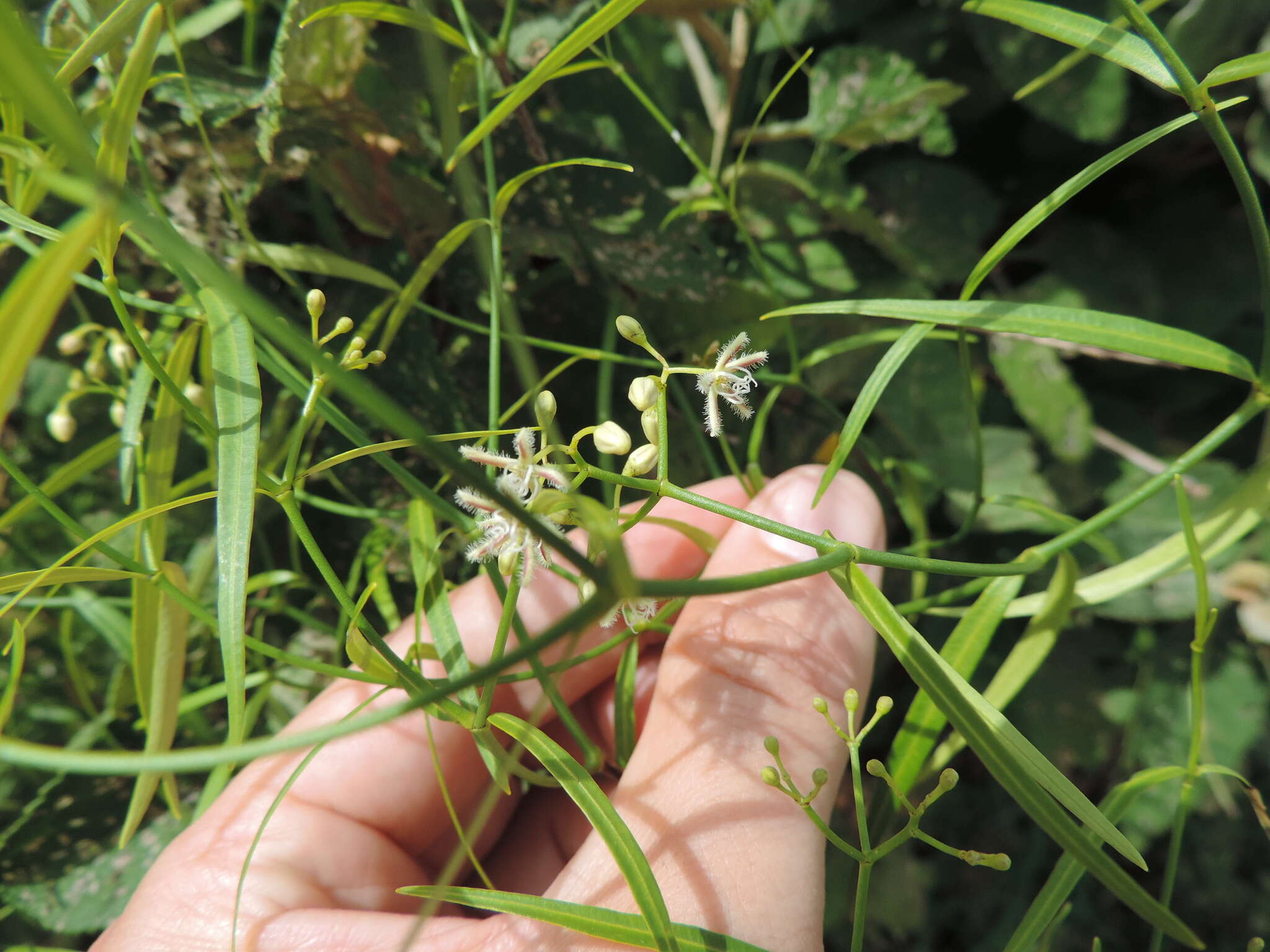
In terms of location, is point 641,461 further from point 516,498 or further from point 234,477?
point 234,477

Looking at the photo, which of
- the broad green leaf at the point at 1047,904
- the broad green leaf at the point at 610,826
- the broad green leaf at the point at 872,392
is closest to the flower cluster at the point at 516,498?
the broad green leaf at the point at 610,826

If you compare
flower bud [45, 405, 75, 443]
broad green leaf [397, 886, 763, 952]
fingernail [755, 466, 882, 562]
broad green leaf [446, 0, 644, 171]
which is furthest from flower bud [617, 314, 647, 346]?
flower bud [45, 405, 75, 443]

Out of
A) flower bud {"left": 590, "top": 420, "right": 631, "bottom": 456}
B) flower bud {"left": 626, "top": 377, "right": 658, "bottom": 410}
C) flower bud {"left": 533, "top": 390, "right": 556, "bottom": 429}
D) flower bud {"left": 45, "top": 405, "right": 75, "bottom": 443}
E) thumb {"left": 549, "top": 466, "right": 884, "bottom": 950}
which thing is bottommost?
thumb {"left": 549, "top": 466, "right": 884, "bottom": 950}

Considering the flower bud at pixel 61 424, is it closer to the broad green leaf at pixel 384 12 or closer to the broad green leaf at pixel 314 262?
the broad green leaf at pixel 314 262

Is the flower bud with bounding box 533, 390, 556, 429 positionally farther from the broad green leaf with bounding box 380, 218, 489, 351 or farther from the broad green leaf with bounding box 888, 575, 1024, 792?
the broad green leaf with bounding box 888, 575, 1024, 792

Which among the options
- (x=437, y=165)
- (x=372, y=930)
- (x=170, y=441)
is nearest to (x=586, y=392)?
(x=437, y=165)

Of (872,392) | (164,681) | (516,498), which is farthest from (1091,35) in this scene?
(164,681)

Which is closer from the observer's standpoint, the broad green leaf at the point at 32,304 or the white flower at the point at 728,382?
the broad green leaf at the point at 32,304
